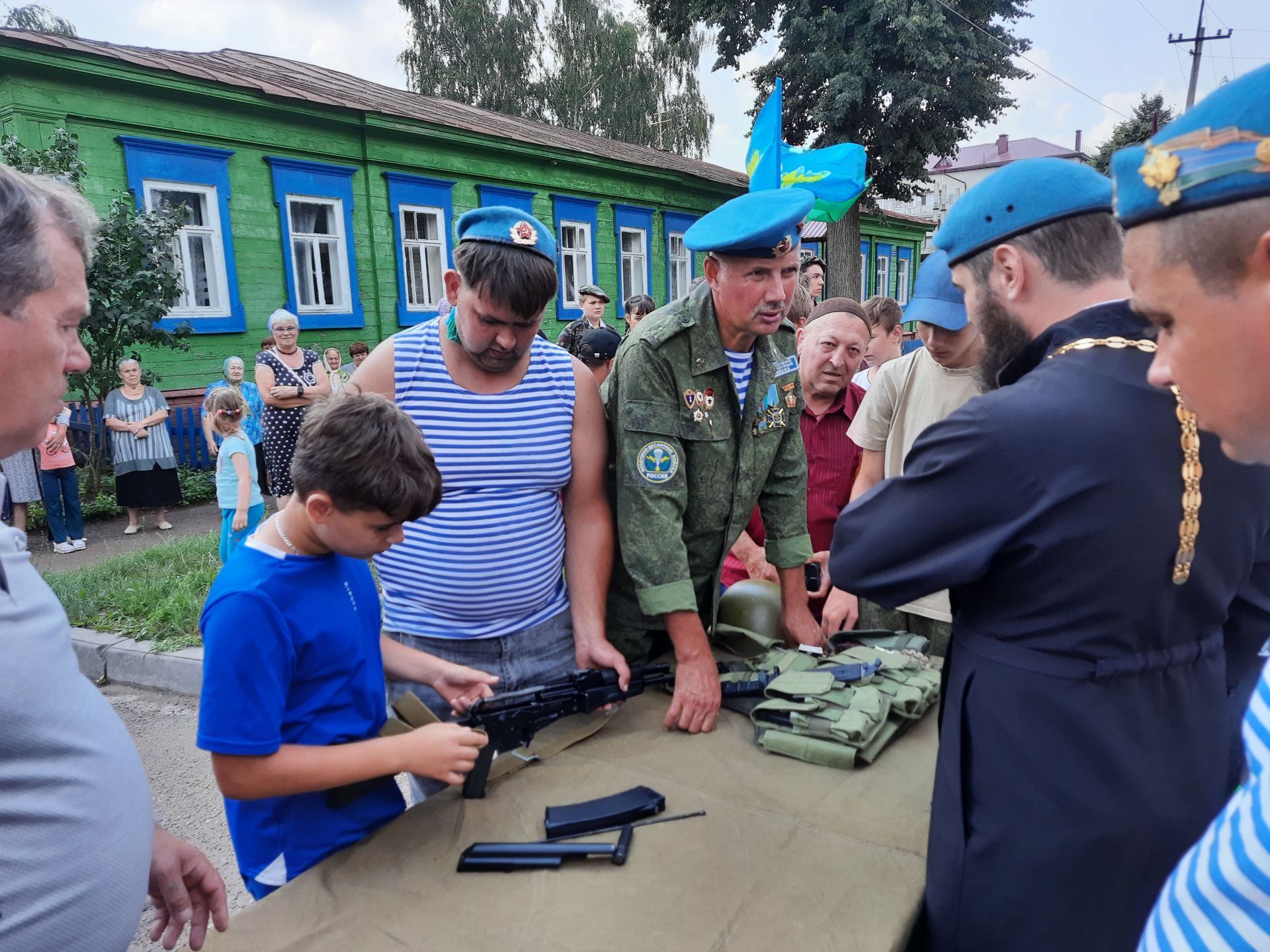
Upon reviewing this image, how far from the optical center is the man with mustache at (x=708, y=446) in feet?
6.86

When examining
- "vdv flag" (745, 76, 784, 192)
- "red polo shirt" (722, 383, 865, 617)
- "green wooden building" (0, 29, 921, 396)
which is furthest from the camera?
"green wooden building" (0, 29, 921, 396)

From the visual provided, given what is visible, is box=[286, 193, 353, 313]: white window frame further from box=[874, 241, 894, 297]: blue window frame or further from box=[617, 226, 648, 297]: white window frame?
box=[874, 241, 894, 297]: blue window frame

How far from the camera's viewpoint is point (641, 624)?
2.36 meters

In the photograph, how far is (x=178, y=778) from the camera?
369 centimetres

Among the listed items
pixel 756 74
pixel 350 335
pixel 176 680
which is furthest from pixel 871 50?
pixel 176 680

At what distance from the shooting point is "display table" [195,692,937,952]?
4.03 feet

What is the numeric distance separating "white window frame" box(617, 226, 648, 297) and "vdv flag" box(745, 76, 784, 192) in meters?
13.8

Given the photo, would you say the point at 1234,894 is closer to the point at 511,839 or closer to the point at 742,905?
the point at 742,905

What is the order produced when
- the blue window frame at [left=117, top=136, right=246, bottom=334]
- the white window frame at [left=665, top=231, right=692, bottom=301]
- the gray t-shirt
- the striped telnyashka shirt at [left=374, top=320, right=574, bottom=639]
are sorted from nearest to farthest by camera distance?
the gray t-shirt → the striped telnyashka shirt at [left=374, top=320, right=574, bottom=639] → the blue window frame at [left=117, top=136, right=246, bottom=334] → the white window frame at [left=665, top=231, right=692, bottom=301]

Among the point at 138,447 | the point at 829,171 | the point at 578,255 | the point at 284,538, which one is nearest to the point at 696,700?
the point at 284,538

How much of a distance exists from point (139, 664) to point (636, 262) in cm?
1421

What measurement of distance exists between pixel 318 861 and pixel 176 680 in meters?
3.80

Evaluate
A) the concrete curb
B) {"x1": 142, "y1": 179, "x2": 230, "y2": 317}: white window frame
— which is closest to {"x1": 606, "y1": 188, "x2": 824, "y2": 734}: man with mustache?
the concrete curb

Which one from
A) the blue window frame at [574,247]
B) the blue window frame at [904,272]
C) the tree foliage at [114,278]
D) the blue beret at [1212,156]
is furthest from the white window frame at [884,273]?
the blue beret at [1212,156]
